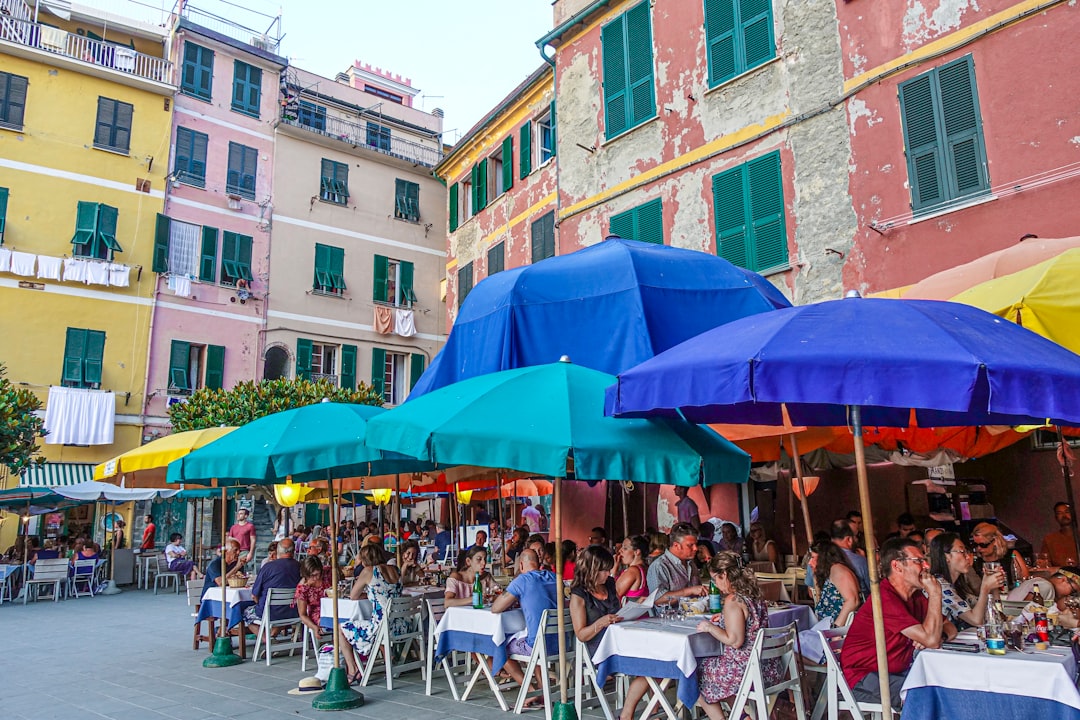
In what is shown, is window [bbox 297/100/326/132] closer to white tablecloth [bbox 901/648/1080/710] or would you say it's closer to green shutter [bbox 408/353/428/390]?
green shutter [bbox 408/353/428/390]

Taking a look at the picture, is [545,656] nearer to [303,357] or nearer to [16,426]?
[16,426]

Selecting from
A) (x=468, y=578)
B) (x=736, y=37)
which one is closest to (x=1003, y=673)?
(x=468, y=578)

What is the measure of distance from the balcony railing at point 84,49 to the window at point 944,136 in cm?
2295

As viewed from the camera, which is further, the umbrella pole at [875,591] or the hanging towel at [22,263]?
the hanging towel at [22,263]

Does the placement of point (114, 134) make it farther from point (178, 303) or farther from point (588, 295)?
point (588, 295)

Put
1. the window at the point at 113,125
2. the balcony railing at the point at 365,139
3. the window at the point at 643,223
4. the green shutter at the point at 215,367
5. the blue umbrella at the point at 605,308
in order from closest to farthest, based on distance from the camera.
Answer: the blue umbrella at the point at 605,308
the window at the point at 643,223
the window at the point at 113,125
the green shutter at the point at 215,367
the balcony railing at the point at 365,139

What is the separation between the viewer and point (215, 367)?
25047 mm

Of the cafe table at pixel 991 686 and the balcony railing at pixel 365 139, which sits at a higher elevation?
the balcony railing at pixel 365 139

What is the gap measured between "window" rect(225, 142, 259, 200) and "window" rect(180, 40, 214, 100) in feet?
6.36

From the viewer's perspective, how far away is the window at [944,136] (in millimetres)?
10125

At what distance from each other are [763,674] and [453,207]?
19.6 meters

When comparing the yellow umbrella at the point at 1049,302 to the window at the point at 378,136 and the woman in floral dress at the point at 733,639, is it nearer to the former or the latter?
the woman in floral dress at the point at 733,639

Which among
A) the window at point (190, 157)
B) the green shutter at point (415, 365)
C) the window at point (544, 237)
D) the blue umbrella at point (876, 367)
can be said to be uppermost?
the window at point (190, 157)

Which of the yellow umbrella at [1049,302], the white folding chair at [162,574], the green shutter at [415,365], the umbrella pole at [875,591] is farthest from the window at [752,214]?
the green shutter at [415,365]
